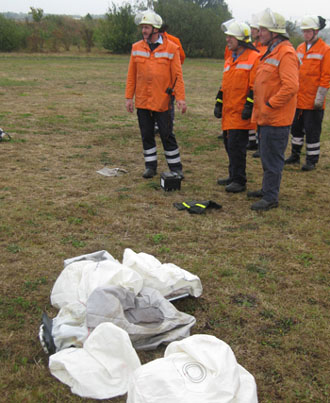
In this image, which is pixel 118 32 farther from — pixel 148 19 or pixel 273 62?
pixel 273 62

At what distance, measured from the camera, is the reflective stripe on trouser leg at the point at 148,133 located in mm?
5629

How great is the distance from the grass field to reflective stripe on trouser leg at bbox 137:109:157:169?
347 mm

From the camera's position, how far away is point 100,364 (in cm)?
225

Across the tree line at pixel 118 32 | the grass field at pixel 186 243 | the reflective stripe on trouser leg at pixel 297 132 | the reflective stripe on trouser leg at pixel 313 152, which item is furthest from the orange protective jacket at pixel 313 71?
the tree line at pixel 118 32

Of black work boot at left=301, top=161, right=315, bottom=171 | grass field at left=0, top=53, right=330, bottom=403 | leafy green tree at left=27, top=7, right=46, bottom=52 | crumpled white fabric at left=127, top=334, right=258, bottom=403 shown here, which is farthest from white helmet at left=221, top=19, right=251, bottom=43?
leafy green tree at left=27, top=7, right=46, bottom=52

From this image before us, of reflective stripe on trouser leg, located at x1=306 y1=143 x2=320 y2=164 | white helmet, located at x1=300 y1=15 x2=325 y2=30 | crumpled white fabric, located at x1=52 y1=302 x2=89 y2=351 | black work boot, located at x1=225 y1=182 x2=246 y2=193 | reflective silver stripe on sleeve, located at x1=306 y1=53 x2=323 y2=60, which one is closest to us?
crumpled white fabric, located at x1=52 y1=302 x2=89 y2=351

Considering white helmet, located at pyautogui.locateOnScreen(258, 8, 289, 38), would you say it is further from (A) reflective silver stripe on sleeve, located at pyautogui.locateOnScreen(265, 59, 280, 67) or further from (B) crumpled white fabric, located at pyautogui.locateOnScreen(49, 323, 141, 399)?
(B) crumpled white fabric, located at pyautogui.locateOnScreen(49, 323, 141, 399)

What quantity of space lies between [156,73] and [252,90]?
129cm

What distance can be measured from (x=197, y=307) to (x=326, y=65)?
4.41 metres

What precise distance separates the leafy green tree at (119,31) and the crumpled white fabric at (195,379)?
34.6m

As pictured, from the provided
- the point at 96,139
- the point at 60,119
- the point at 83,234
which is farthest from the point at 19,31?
the point at 83,234

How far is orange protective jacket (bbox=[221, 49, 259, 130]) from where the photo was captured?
4770 millimetres

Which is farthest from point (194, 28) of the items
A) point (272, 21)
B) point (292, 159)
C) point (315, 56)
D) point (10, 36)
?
point (272, 21)

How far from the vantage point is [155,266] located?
10.3 ft
